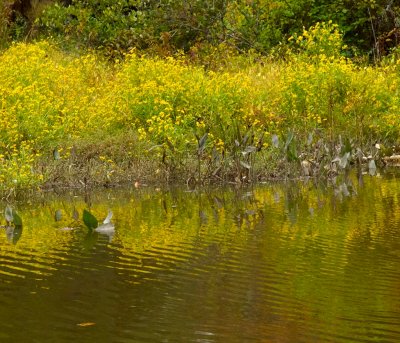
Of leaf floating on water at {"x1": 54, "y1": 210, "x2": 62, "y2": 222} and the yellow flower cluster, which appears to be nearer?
leaf floating on water at {"x1": 54, "y1": 210, "x2": 62, "y2": 222}

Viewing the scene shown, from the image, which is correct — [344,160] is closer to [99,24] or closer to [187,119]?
[187,119]

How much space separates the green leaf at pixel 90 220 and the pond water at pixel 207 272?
0.08m

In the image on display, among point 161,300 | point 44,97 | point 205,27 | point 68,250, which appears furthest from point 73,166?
point 205,27

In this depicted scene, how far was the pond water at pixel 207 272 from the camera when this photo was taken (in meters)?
5.98

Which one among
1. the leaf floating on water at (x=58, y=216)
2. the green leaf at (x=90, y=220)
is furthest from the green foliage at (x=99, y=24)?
the green leaf at (x=90, y=220)

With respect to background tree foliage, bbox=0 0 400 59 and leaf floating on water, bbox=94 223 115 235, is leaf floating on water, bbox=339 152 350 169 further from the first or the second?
background tree foliage, bbox=0 0 400 59

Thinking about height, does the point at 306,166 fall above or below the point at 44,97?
below

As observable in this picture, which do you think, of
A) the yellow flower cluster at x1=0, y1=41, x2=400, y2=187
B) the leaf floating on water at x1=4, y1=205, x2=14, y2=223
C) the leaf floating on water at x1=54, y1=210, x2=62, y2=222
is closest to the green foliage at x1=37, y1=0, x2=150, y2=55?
the yellow flower cluster at x1=0, y1=41, x2=400, y2=187

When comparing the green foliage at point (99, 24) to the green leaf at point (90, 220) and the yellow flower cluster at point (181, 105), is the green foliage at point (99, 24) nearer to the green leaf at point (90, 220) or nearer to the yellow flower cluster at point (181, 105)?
the yellow flower cluster at point (181, 105)

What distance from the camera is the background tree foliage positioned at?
2345 centimetres

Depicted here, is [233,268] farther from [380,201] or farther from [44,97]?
[44,97]

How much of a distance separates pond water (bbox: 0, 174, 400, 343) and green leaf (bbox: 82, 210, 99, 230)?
0.08 meters

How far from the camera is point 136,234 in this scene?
980 cm

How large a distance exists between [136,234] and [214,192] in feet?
12.8
